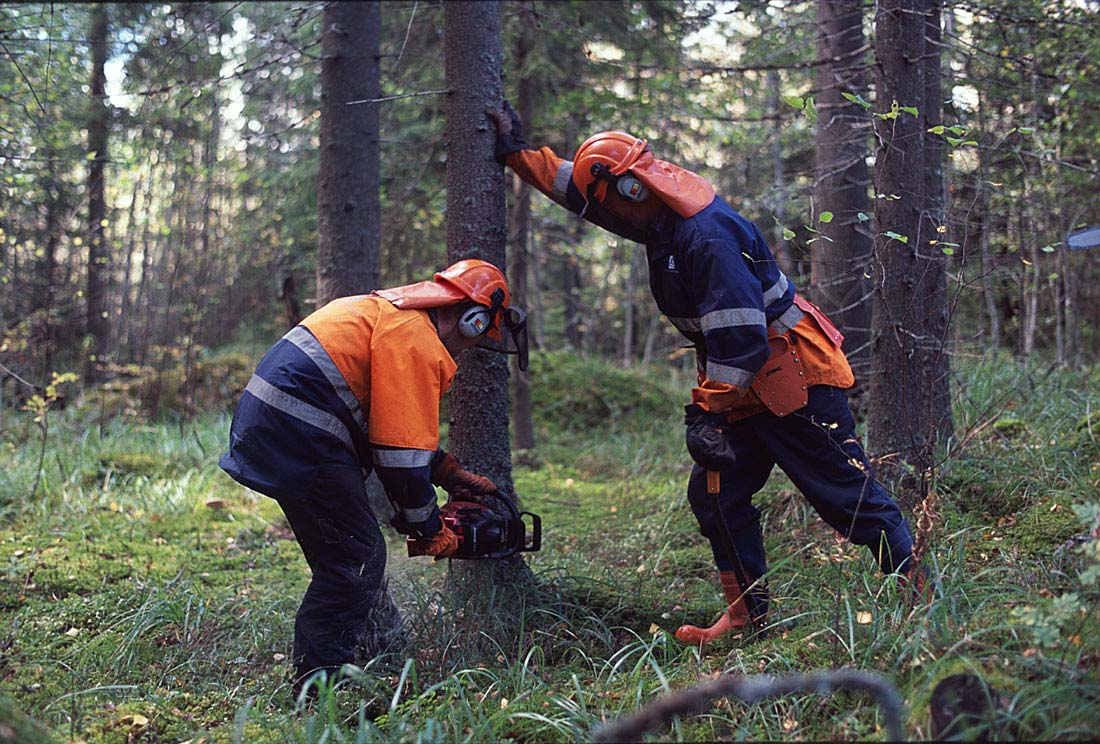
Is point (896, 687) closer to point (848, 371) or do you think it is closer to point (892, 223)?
point (848, 371)

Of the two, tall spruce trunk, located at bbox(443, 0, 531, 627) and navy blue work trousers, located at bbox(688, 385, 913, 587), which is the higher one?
tall spruce trunk, located at bbox(443, 0, 531, 627)

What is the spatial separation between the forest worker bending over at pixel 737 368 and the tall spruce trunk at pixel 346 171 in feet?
8.06

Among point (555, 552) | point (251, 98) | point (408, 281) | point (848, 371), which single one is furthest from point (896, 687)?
point (251, 98)

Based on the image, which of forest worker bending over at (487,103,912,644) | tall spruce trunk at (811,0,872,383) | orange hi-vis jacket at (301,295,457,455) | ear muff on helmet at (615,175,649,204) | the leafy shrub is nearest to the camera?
orange hi-vis jacket at (301,295,457,455)

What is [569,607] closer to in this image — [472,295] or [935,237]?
[472,295]

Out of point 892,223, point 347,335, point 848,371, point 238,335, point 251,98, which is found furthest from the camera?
point 238,335

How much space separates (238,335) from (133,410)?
6013 millimetres

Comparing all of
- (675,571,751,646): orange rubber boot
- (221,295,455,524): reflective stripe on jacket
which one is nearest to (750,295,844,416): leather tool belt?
(675,571,751,646): orange rubber boot

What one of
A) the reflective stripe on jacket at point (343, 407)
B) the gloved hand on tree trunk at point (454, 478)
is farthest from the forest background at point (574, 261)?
the reflective stripe on jacket at point (343, 407)

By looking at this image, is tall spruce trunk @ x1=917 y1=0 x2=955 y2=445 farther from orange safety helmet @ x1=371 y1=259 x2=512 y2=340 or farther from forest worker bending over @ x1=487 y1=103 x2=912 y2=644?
orange safety helmet @ x1=371 y1=259 x2=512 y2=340

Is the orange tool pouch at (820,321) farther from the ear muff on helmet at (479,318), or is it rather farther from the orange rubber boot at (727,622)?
the ear muff on helmet at (479,318)

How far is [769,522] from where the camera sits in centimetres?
495

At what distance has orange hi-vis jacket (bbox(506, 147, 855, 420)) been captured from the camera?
3.35 metres

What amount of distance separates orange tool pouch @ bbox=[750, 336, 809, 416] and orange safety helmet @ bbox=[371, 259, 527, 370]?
45.4 inches
